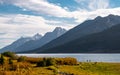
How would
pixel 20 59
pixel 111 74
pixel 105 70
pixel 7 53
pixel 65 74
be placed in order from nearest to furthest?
1. pixel 65 74
2. pixel 111 74
3. pixel 105 70
4. pixel 20 59
5. pixel 7 53

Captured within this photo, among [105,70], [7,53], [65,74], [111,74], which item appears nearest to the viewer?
[65,74]

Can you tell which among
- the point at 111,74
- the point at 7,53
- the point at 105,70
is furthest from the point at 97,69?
the point at 7,53

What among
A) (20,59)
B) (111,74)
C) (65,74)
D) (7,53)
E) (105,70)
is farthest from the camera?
(7,53)

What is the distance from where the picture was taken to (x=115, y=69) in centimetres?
6394

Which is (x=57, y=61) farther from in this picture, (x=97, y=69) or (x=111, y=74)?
(x=111, y=74)

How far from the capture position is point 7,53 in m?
80.6

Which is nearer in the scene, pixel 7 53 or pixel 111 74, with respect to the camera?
pixel 111 74

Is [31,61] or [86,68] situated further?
[31,61]

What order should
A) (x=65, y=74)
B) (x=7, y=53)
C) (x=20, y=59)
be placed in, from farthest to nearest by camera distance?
(x=7, y=53) < (x=20, y=59) < (x=65, y=74)

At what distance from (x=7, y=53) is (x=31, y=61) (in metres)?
8.02

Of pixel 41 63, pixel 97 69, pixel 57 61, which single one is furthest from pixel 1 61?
pixel 97 69

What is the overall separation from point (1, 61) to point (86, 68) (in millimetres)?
16967

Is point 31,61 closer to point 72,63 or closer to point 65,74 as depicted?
point 72,63

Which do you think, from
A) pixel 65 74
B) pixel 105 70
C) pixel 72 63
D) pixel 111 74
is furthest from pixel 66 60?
pixel 65 74
